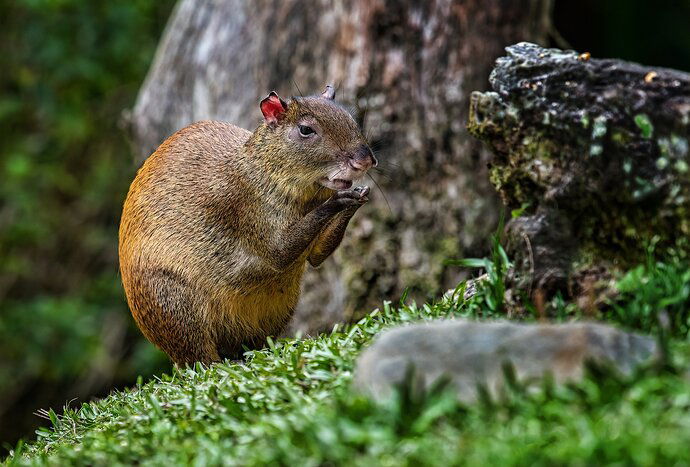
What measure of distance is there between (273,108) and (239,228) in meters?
0.70

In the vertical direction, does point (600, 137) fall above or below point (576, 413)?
above

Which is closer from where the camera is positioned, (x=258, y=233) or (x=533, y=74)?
(x=533, y=74)

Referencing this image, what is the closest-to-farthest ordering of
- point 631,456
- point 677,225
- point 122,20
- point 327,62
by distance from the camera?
1. point 631,456
2. point 677,225
3. point 327,62
4. point 122,20

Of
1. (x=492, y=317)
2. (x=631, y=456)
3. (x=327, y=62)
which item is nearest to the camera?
(x=631, y=456)

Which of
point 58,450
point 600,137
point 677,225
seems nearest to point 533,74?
point 600,137

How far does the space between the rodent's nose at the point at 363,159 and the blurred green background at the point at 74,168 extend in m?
6.13

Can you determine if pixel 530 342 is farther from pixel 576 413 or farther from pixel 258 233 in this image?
pixel 258 233

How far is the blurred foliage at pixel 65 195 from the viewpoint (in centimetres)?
1094

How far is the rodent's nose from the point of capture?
5.25m

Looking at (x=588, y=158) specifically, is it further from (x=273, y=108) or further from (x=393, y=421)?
(x=273, y=108)

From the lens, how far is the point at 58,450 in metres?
4.28

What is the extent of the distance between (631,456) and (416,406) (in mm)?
702

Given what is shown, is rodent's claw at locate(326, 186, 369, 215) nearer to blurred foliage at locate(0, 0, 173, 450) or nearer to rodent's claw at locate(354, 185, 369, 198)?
rodent's claw at locate(354, 185, 369, 198)

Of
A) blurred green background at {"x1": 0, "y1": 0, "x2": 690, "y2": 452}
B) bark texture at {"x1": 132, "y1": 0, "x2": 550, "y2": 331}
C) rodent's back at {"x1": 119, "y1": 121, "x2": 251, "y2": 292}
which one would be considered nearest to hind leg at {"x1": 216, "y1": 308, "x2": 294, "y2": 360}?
rodent's back at {"x1": 119, "y1": 121, "x2": 251, "y2": 292}
